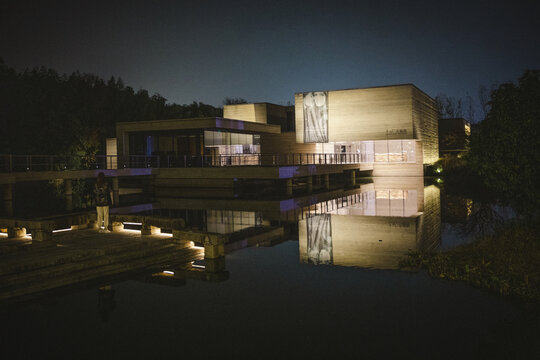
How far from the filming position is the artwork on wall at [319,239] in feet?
36.4

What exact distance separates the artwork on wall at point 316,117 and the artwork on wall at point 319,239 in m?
29.3

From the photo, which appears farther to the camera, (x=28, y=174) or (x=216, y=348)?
(x=28, y=174)

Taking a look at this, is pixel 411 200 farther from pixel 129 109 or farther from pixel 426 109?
pixel 129 109

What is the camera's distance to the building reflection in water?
11.0m

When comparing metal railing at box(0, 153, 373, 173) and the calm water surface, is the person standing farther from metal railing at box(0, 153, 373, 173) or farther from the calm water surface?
metal railing at box(0, 153, 373, 173)

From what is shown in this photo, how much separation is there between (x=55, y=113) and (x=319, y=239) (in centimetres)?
4871

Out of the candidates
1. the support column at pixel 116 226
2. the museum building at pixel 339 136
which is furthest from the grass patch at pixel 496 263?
the museum building at pixel 339 136

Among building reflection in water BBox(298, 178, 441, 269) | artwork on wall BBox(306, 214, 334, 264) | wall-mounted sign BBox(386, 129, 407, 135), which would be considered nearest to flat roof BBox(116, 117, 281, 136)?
wall-mounted sign BBox(386, 129, 407, 135)

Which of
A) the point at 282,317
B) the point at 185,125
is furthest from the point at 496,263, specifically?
the point at 185,125

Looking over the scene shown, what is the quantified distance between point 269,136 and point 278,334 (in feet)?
143

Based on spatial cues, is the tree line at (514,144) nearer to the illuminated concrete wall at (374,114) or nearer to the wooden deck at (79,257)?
the wooden deck at (79,257)

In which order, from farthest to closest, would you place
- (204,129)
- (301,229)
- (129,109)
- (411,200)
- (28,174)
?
(129,109) < (204,129) < (28,174) < (411,200) < (301,229)

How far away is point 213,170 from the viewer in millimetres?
29781

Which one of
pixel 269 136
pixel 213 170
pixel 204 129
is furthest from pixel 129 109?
pixel 213 170
